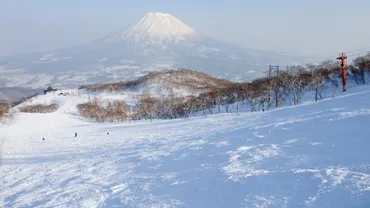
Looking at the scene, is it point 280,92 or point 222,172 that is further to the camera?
point 280,92

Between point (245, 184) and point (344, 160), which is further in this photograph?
point (344, 160)

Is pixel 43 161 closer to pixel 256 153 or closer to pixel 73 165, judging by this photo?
pixel 73 165

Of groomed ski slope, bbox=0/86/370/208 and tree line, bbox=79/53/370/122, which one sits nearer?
groomed ski slope, bbox=0/86/370/208

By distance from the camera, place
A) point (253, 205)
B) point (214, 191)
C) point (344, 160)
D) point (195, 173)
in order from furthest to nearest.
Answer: point (195, 173), point (344, 160), point (214, 191), point (253, 205)

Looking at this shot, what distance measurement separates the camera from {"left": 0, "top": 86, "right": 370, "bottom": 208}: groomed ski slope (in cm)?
621

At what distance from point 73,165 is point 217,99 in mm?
51961

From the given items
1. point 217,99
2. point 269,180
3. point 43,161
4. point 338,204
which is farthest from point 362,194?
point 217,99

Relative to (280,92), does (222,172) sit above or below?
below

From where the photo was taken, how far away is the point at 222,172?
7957 millimetres

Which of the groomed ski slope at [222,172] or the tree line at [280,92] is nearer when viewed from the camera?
the groomed ski slope at [222,172]

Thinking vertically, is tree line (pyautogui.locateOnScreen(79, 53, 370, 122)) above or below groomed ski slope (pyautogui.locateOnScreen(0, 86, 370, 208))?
above

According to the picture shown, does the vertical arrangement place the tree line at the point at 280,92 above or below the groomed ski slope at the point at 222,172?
above

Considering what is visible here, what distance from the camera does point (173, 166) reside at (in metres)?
9.34

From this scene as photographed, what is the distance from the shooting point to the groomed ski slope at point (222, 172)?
6211 millimetres
